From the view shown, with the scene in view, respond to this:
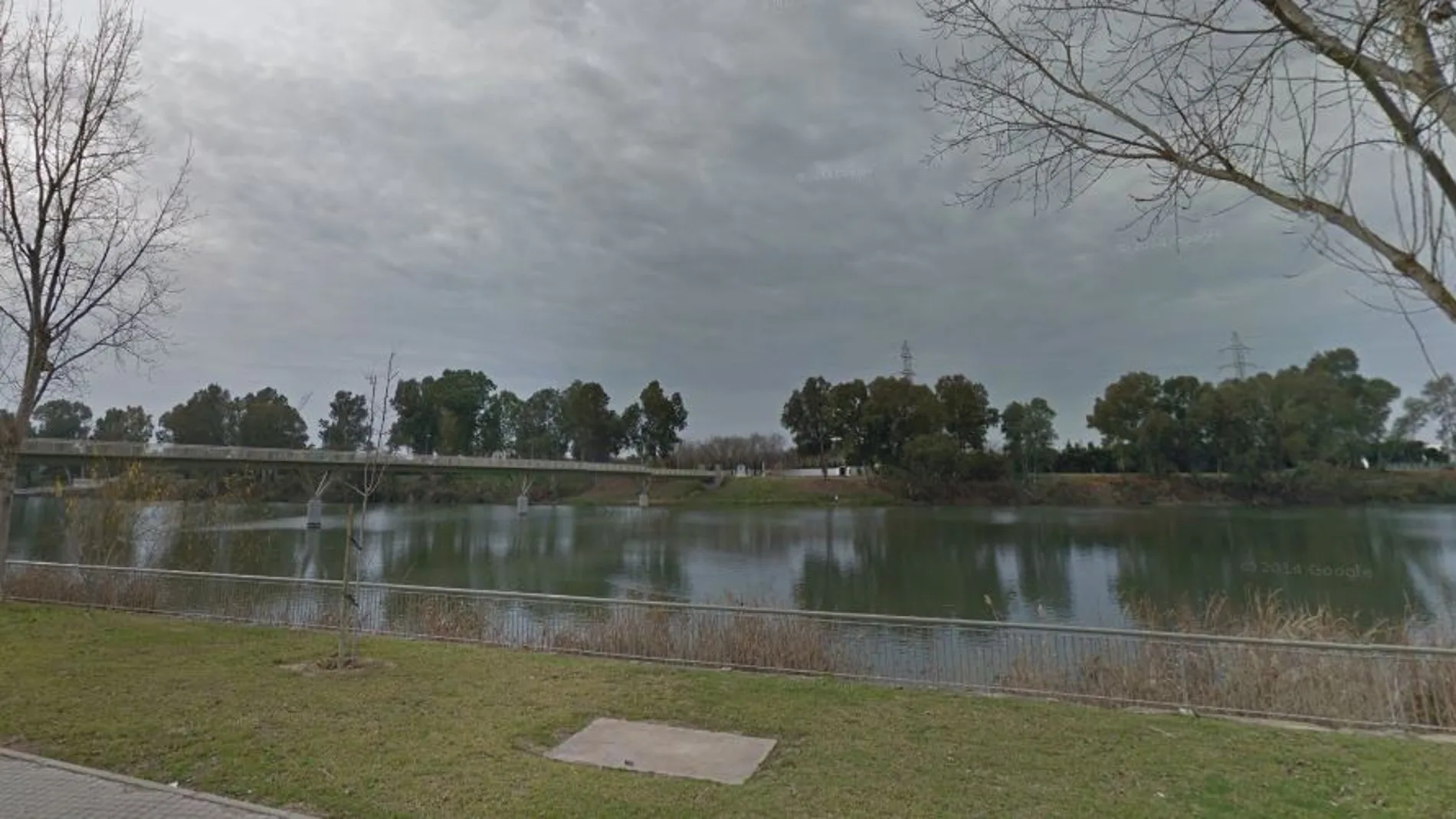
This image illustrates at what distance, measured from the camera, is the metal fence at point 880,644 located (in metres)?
7.88

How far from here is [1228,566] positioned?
3084 cm

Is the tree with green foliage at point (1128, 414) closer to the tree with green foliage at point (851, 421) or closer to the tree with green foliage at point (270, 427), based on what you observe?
the tree with green foliage at point (851, 421)

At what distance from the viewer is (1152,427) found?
79875mm

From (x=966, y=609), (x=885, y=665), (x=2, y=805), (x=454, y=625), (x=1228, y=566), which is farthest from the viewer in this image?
(x=1228, y=566)

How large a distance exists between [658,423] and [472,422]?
1130 inches

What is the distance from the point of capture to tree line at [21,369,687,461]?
9356 centimetres

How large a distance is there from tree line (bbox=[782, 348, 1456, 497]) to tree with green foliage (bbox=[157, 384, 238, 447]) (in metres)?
79.4

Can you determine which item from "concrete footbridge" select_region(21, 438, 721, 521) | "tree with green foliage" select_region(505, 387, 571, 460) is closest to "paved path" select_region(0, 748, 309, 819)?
"concrete footbridge" select_region(21, 438, 721, 521)

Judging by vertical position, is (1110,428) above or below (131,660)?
above

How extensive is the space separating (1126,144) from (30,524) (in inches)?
2396

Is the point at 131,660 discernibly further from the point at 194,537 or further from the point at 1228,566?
the point at 1228,566

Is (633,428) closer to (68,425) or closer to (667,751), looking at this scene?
(68,425)

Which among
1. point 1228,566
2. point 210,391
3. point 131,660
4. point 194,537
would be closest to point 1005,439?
point 1228,566

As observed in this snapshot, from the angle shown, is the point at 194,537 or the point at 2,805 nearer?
the point at 2,805
